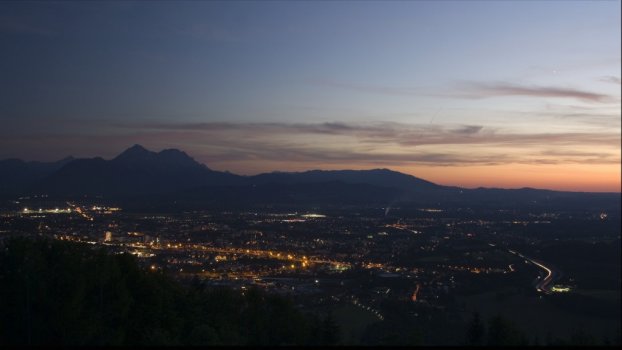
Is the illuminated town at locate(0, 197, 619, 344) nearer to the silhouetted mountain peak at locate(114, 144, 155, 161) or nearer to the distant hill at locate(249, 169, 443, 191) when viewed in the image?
the distant hill at locate(249, 169, 443, 191)

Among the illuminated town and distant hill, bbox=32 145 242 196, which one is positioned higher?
distant hill, bbox=32 145 242 196

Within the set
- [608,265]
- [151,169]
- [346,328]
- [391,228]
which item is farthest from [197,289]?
[151,169]

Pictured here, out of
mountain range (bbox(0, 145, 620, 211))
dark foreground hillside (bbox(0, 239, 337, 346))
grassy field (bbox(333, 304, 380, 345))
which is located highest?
mountain range (bbox(0, 145, 620, 211))

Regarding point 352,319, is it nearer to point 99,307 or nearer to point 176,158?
point 99,307

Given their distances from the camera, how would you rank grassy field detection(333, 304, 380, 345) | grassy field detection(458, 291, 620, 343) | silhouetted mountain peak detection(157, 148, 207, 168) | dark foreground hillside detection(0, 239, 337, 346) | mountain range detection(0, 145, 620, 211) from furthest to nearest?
1. silhouetted mountain peak detection(157, 148, 207, 168)
2. mountain range detection(0, 145, 620, 211)
3. grassy field detection(458, 291, 620, 343)
4. grassy field detection(333, 304, 380, 345)
5. dark foreground hillside detection(0, 239, 337, 346)

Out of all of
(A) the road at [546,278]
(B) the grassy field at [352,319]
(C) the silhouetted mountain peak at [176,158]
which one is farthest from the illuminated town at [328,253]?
(C) the silhouetted mountain peak at [176,158]

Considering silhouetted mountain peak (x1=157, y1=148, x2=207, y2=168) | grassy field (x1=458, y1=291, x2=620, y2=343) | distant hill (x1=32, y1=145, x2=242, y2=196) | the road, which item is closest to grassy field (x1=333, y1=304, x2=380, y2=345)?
grassy field (x1=458, y1=291, x2=620, y2=343)
